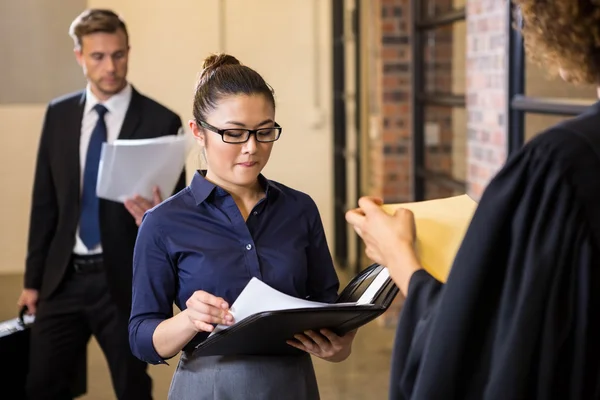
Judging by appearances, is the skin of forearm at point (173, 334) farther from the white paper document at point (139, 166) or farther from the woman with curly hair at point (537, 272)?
the white paper document at point (139, 166)

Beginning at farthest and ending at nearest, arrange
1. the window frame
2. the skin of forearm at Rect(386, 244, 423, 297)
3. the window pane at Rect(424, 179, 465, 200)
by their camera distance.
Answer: the window frame → the window pane at Rect(424, 179, 465, 200) → the skin of forearm at Rect(386, 244, 423, 297)

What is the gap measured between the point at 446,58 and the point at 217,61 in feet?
10.1

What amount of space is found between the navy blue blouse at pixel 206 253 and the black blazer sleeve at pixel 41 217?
4.05 feet

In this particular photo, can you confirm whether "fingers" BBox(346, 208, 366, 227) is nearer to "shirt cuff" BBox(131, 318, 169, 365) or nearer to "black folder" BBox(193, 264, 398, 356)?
"black folder" BBox(193, 264, 398, 356)

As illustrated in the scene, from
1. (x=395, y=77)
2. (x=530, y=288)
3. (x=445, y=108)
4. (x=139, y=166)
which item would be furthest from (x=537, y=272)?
(x=395, y=77)

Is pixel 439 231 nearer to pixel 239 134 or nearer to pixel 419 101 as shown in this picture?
pixel 239 134

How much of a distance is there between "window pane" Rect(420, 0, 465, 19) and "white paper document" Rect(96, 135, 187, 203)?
7.54 feet

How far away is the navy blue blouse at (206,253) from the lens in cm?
171

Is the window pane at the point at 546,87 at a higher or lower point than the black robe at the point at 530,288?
higher

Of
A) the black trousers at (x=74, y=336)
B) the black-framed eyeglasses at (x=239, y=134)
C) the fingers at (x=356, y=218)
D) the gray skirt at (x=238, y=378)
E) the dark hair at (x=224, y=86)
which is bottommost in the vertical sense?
the black trousers at (x=74, y=336)

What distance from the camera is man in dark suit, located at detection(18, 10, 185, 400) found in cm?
279

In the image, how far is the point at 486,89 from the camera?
138 inches

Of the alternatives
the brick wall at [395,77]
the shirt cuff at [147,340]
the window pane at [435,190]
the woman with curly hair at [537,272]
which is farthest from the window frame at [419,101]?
the woman with curly hair at [537,272]

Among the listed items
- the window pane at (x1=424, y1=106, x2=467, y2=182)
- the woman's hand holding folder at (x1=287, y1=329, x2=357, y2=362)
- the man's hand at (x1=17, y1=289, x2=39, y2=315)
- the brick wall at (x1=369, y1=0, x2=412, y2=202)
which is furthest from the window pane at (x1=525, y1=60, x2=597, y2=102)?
the brick wall at (x1=369, y1=0, x2=412, y2=202)
